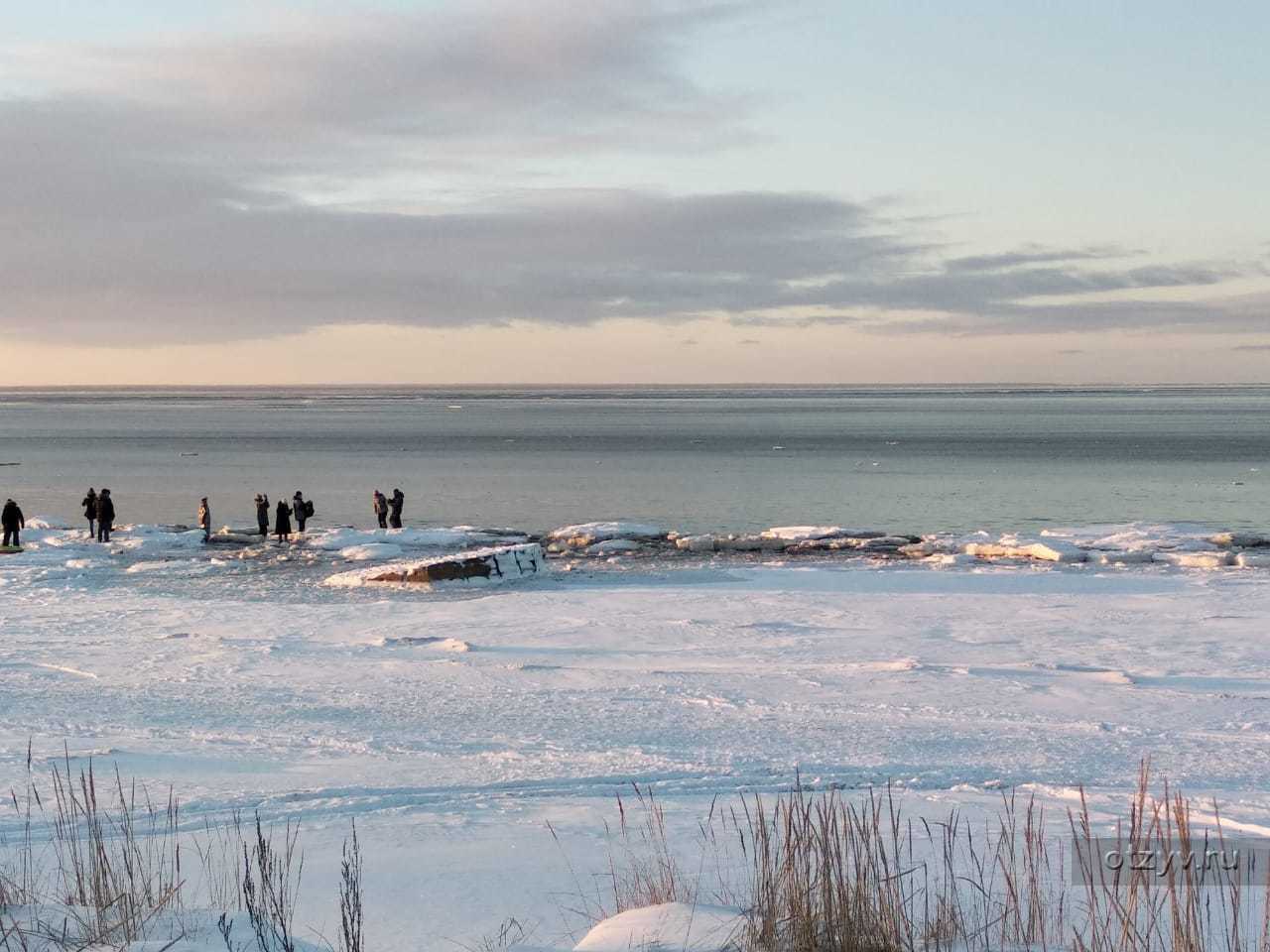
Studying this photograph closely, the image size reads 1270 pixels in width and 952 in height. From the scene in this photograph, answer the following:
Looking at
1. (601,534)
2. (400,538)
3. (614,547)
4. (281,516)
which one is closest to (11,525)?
(281,516)

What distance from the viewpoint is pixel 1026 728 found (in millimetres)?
11164

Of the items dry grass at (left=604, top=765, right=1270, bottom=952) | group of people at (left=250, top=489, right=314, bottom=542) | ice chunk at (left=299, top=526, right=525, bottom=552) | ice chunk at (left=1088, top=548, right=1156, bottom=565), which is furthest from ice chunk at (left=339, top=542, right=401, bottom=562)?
dry grass at (left=604, top=765, right=1270, bottom=952)

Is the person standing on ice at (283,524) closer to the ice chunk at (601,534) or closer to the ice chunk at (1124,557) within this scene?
the ice chunk at (601,534)

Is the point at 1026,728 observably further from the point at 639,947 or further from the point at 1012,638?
the point at 639,947

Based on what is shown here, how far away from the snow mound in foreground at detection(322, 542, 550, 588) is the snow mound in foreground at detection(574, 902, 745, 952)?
690 inches

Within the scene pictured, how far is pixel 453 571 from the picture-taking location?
76.3 ft

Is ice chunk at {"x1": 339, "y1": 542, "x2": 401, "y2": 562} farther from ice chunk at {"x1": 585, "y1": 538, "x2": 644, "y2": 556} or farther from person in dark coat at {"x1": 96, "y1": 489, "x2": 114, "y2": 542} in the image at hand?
person in dark coat at {"x1": 96, "y1": 489, "x2": 114, "y2": 542}

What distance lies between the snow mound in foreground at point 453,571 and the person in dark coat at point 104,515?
27.9ft

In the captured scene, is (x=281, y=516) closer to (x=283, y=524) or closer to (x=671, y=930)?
(x=283, y=524)

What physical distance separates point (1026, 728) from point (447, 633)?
8426mm

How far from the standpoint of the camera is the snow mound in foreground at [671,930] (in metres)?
5.11

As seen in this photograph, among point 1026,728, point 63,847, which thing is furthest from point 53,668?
point 1026,728

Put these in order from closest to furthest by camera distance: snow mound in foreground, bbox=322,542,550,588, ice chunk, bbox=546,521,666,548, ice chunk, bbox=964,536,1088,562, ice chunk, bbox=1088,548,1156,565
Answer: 1. snow mound in foreground, bbox=322,542,550,588
2. ice chunk, bbox=1088,548,1156,565
3. ice chunk, bbox=964,536,1088,562
4. ice chunk, bbox=546,521,666,548

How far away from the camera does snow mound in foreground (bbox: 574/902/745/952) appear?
5.11 meters
